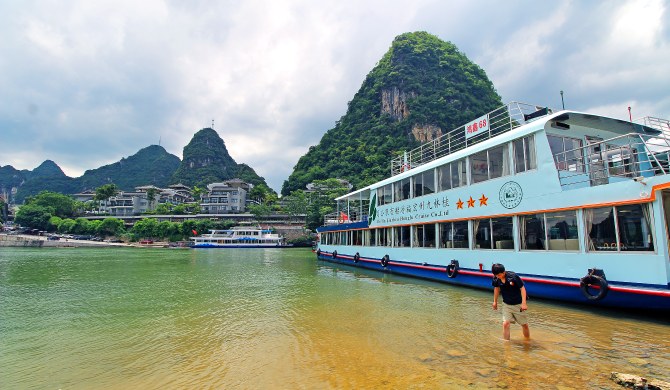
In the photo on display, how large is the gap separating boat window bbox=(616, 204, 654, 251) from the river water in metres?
1.65

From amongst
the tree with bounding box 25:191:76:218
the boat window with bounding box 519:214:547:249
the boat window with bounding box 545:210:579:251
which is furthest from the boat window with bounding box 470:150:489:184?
the tree with bounding box 25:191:76:218

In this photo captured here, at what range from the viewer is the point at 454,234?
13109mm

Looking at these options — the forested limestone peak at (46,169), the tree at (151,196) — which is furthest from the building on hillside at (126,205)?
the forested limestone peak at (46,169)

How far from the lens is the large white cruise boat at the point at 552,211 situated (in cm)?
751

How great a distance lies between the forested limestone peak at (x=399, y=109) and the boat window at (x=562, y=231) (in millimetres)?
71528

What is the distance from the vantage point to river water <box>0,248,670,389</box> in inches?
193

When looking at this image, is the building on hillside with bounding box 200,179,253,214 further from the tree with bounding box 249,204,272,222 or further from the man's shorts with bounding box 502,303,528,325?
the man's shorts with bounding box 502,303,528,325

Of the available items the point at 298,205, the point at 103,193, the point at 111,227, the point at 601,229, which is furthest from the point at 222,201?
the point at 601,229

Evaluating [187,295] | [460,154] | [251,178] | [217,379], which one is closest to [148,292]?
[187,295]

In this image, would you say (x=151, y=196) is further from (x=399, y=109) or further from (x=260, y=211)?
(x=399, y=109)

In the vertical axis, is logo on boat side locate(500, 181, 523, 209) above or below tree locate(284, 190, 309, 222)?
below

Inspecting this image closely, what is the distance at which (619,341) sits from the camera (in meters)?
6.21

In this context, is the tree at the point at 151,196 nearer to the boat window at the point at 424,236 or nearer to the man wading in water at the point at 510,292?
the boat window at the point at 424,236

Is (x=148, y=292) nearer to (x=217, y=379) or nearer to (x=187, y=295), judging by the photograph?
(x=187, y=295)
